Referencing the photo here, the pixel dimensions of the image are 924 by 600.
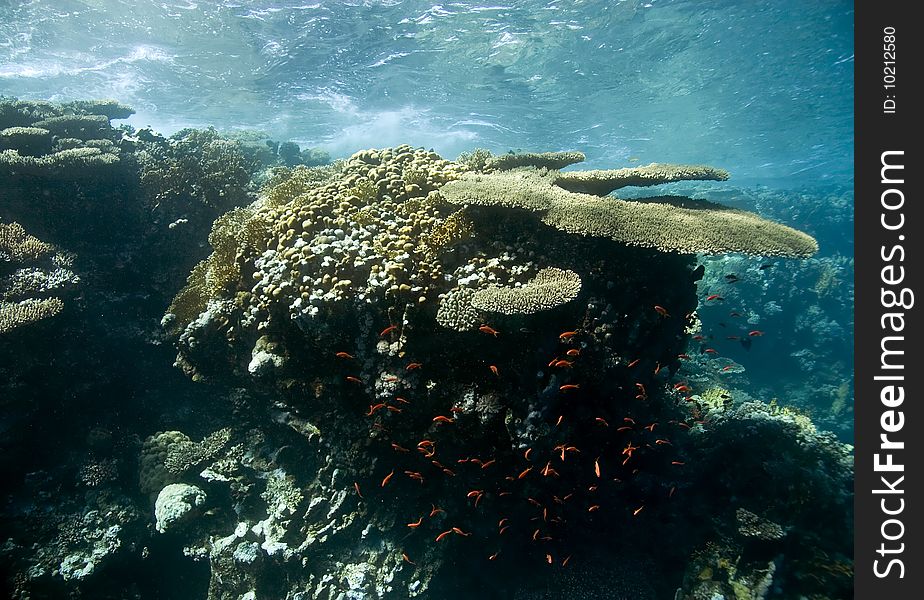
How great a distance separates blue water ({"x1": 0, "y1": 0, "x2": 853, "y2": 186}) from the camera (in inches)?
725

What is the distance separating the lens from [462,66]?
2341cm

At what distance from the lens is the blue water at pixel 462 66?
18406 mm

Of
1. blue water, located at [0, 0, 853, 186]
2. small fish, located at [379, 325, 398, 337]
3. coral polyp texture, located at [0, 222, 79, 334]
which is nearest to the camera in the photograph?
small fish, located at [379, 325, 398, 337]

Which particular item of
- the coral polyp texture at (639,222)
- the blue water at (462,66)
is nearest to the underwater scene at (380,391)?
the coral polyp texture at (639,222)

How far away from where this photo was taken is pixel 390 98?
28516 mm

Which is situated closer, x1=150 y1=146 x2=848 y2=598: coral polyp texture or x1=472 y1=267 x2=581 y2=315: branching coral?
x1=472 y1=267 x2=581 y2=315: branching coral

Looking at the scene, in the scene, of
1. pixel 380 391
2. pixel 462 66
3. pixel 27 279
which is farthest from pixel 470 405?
pixel 462 66

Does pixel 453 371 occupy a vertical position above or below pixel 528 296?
below

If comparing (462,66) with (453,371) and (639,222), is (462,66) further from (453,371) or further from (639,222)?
(453,371)

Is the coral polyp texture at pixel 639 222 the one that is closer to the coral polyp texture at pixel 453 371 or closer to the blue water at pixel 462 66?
the coral polyp texture at pixel 453 371
